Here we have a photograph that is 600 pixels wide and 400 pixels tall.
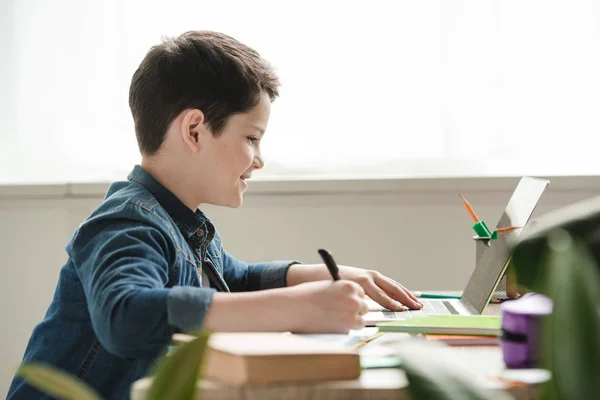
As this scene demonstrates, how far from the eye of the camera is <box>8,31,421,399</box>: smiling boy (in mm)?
786

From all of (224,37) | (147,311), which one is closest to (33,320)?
(224,37)

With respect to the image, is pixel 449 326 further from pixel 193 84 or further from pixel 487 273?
pixel 193 84

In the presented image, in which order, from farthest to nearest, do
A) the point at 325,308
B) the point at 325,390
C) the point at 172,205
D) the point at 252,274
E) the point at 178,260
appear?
the point at 252,274
the point at 172,205
the point at 178,260
the point at 325,308
the point at 325,390

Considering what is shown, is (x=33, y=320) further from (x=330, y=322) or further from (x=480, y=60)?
(x=330, y=322)

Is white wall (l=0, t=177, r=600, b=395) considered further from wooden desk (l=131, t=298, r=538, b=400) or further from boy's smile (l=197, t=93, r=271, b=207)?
wooden desk (l=131, t=298, r=538, b=400)

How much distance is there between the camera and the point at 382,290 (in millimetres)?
1175

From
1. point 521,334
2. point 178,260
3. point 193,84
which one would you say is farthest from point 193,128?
point 521,334

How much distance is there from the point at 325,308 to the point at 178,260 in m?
0.30

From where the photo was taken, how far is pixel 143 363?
912 millimetres

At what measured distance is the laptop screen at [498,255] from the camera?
1104 millimetres

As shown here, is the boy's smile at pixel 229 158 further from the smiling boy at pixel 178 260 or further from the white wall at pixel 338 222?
the white wall at pixel 338 222

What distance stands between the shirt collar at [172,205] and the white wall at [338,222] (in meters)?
0.95

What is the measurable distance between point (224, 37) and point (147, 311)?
624 millimetres

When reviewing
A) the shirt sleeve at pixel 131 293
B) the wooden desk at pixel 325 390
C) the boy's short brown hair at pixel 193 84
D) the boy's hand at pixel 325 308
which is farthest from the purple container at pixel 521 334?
the boy's short brown hair at pixel 193 84
